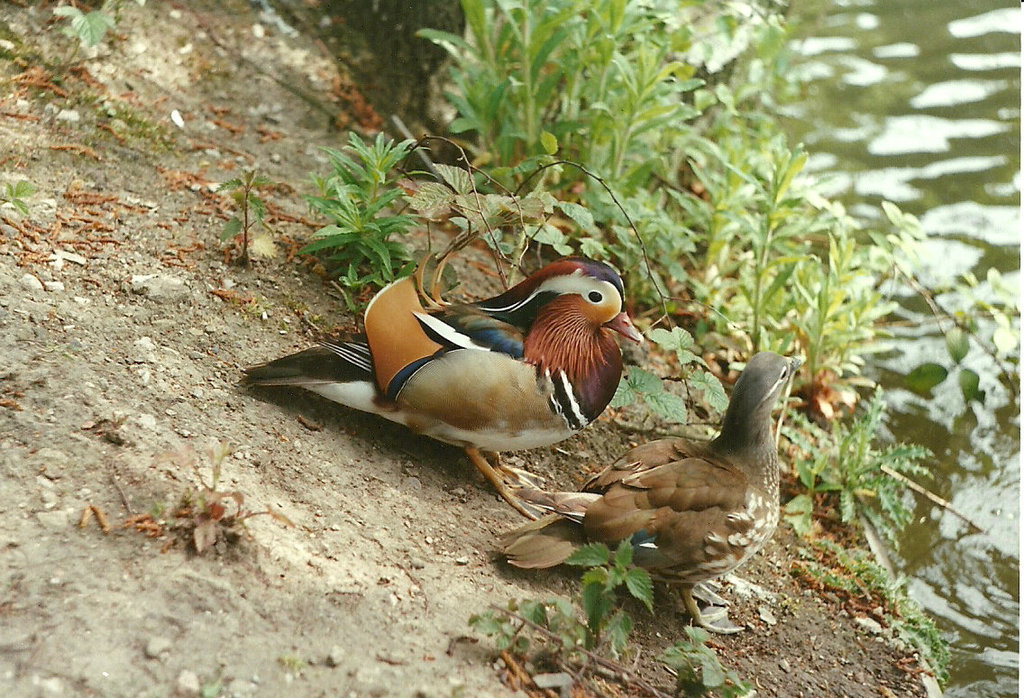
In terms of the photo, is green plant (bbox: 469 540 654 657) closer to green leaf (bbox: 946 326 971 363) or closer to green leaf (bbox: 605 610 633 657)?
green leaf (bbox: 605 610 633 657)

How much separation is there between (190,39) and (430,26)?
131cm

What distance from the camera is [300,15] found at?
573 cm

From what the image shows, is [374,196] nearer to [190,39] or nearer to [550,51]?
[550,51]

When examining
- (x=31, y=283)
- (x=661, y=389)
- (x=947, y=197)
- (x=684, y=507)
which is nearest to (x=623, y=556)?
(x=684, y=507)

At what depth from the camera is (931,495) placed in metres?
4.86

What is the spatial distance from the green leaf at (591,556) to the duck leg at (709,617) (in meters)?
0.73

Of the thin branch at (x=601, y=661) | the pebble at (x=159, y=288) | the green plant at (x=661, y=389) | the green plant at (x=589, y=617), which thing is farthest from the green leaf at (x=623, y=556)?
the pebble at (x=159, y=288)

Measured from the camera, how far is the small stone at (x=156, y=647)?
2361 millimetres

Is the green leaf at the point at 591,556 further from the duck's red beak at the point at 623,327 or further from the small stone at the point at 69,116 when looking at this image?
the small stone at the point at 69,116

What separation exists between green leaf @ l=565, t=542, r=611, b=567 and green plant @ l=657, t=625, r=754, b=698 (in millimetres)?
348

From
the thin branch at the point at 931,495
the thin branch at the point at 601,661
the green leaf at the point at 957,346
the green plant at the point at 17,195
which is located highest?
the green plant at the point at 17,195

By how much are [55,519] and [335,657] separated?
34.6 inches

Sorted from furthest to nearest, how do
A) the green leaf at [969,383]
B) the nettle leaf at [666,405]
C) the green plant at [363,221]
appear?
1. the green leaf at [969,383]
2. the green plant at [363,221]
3. the nettle leaf at [666,405]

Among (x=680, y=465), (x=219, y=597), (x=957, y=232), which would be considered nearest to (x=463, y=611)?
(x=219, y=597)
